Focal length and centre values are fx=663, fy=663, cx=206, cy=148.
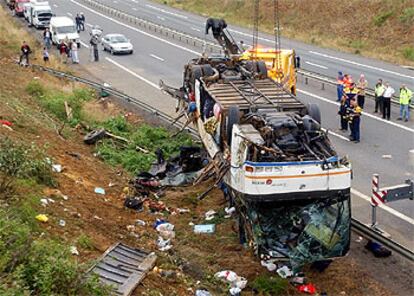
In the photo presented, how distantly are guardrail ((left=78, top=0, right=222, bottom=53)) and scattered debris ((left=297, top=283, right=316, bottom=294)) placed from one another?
20287 mm

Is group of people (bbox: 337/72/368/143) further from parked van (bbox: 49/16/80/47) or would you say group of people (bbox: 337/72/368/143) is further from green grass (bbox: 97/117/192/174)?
parked van (bbox: 49/16/80/47)

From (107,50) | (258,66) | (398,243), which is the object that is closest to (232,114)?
(398,243)

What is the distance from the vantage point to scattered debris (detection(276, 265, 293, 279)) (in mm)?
11353

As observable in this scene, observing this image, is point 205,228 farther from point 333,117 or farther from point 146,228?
point 333,117

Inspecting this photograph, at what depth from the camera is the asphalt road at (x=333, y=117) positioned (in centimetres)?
1424

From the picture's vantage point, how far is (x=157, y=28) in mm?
47188

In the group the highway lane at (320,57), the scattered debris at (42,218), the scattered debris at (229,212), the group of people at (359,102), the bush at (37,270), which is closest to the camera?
the bush at (37,270)

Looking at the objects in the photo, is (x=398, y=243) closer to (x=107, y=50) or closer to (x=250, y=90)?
(x=250, y=90)

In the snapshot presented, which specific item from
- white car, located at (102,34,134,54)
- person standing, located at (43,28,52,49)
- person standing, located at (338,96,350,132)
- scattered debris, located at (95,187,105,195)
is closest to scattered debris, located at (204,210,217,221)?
scattered debris, located at (95,187,105,195)

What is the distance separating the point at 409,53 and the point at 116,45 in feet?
54.0

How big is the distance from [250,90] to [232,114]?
219 cm

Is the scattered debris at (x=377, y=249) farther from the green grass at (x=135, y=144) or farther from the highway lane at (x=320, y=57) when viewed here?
the highway lane at (x=320, y=57)

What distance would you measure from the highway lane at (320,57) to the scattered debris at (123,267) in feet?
64.5

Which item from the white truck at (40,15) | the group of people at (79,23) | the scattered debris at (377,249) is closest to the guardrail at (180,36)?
the group of people at (79,23)
